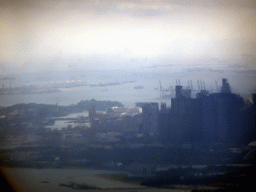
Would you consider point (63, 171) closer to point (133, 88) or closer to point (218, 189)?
point (133, 88)

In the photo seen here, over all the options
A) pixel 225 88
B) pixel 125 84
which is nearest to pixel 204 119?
pixel 225 88

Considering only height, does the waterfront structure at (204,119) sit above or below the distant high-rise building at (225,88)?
below

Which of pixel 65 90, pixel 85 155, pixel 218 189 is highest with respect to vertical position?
pixel 65 90

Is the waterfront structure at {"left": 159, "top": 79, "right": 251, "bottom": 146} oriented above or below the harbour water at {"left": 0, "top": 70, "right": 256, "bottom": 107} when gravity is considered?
below

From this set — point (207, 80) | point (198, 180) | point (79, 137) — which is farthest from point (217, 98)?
point (79, 137)

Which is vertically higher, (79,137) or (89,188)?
(79,137)

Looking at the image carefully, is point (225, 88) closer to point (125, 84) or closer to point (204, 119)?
point (204, 119)

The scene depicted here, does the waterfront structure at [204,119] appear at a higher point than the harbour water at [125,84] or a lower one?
lower

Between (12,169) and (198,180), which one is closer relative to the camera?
(198,180)

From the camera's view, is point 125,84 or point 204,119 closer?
point 204,119

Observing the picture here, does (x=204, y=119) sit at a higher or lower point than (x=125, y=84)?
lower

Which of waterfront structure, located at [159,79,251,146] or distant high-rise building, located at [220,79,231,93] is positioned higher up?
distant high-rise building, located at [220,79,231,93]
